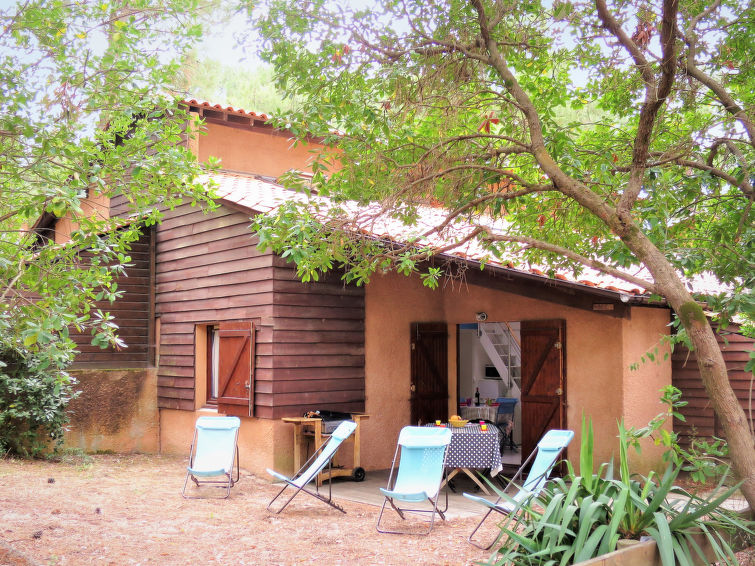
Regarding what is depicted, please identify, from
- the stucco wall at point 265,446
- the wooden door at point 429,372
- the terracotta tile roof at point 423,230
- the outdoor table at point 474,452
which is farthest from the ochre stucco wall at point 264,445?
the terracotta tile roof at point 423,230

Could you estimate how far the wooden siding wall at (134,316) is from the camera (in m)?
10.9

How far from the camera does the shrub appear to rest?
9219 millimetres

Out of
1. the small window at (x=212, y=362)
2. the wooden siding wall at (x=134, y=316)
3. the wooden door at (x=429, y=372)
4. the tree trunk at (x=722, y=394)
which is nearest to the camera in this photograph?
the tree trunk at (x=722, y=394)

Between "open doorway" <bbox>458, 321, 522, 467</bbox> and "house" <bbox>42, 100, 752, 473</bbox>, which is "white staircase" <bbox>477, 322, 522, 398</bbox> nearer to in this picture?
"open doorway" <bbox>458, 321, 522, 467</bbox>

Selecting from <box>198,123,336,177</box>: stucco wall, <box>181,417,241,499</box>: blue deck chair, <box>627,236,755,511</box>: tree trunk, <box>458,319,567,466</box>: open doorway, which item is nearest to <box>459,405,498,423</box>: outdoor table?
<box>458,319,567,466</box>: open doorway

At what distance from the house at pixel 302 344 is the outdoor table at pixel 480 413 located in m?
0.21

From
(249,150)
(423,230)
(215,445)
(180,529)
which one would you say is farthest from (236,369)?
(249,150)

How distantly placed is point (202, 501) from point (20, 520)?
1.84 meters

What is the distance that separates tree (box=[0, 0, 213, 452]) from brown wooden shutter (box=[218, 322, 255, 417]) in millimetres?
3728

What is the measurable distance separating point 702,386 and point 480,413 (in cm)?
327

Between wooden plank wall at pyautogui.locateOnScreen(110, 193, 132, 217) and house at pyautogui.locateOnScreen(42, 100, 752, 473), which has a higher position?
wooden plank wall at pyautogui.locateOnScreen(110, 193, 132, 217)

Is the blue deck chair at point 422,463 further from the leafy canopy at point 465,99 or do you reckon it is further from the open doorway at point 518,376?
the open doorway at point 518,376

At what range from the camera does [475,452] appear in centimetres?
733

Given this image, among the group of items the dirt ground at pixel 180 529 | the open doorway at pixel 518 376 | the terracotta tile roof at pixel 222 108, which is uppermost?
the terracotta tile roof at pixel 222 108
